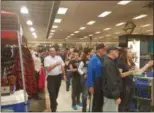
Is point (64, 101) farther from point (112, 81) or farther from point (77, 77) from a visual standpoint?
point (112, 81)

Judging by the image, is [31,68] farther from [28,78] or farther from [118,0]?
[118,0]

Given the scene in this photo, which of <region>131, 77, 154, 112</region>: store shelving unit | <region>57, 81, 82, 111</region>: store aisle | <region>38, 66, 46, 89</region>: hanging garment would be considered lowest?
<region>57, 81, 82, 111</region>: store aisle

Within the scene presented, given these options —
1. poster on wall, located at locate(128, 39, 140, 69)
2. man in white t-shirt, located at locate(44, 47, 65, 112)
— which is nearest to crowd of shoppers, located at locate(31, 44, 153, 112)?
man in white t-shirt, located at locate(44, 47, 65, 112)

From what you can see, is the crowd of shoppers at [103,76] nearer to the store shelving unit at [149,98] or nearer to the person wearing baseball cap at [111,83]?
the person wearing baseball cap at [111,83]

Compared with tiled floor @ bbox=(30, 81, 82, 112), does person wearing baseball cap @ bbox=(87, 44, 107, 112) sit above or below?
above

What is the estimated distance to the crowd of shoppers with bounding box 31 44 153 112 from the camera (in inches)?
149

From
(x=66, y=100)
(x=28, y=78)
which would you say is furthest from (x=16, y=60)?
(x=66, y=100)

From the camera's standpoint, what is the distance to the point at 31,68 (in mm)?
4750

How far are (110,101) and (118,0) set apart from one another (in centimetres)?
585

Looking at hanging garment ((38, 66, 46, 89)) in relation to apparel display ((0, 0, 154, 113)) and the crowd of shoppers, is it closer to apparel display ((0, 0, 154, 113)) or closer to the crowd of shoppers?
apparel display ((0, 0, 154, 113))

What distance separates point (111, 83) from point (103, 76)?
0.90 feet

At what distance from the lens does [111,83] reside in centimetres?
373

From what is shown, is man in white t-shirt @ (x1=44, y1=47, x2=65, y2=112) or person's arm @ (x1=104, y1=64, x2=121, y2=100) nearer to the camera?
person's arm @ (x1=104, y1=64, x2=121, y2=100)

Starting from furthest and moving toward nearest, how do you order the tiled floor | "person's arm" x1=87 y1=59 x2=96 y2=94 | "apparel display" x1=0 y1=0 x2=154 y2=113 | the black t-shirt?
the tiled floor, the black t-shirt, "person's arm" x1=87 y1=59 x2=96 y2=94, "apparel display" x1=0 y1=0 x2=154 y2=113
